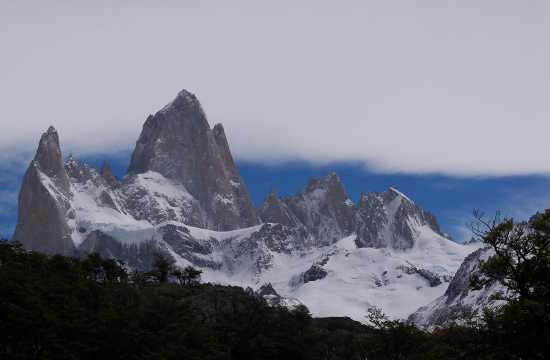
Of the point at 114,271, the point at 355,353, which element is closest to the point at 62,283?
the point at 355,353

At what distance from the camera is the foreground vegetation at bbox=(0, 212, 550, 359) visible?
4841cm

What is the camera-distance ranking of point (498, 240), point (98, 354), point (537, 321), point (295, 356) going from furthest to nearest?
Result: point (295, 356)
point (98, 354)
point (498, 240)
point (537, 321)

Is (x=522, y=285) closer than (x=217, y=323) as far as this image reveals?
Yes

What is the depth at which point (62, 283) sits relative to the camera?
86688mm

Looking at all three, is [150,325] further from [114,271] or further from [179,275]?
[179,275]

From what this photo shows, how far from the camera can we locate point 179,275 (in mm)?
151125

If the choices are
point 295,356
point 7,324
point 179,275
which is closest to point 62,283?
point 7,324

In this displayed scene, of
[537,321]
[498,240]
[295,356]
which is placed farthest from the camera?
[295,356]

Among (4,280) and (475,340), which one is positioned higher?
(4,280)

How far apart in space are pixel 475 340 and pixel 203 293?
7829 cm

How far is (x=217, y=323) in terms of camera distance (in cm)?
9950

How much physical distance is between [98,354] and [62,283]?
545 inches

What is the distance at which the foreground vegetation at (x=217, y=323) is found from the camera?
4841 cm

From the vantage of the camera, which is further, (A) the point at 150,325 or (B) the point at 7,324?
(A) the point at 150,325
